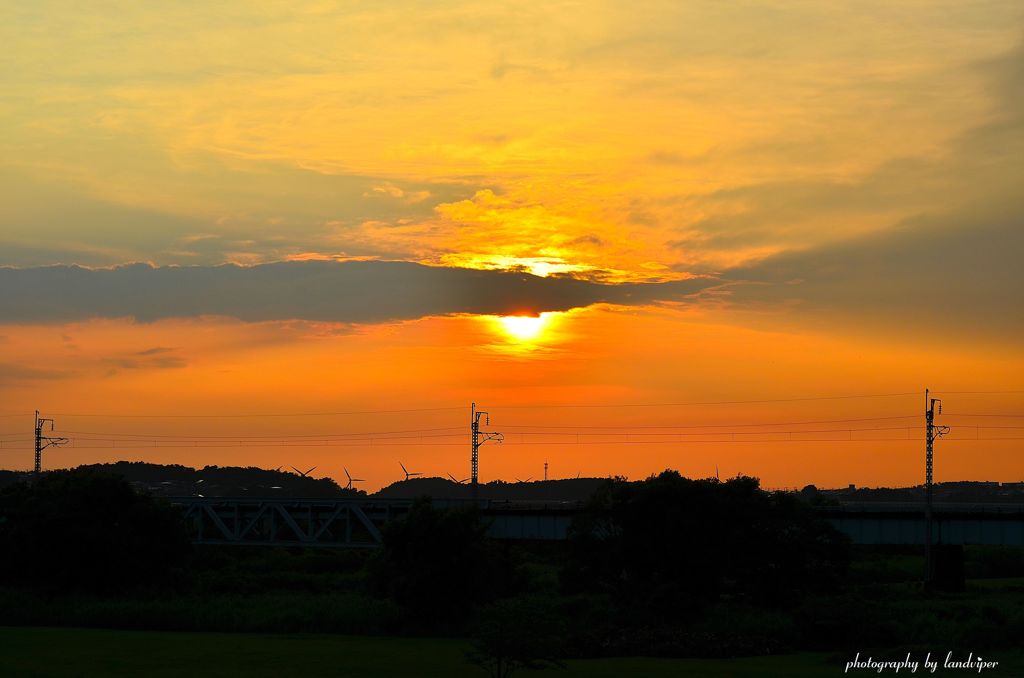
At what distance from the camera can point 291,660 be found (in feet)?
279

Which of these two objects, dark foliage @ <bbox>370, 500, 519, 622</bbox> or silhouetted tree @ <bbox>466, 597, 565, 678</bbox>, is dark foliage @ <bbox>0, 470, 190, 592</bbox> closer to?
dark foliage @ <bbox>370, 500, 519, 622</bbox>

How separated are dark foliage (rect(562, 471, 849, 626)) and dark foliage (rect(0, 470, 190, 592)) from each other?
4539 cm

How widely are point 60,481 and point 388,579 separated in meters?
48.4

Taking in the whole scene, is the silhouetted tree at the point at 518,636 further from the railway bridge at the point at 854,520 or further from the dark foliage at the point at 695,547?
the railway bridge at the point at 854,520

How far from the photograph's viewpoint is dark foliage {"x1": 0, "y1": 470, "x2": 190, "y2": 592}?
413 feet

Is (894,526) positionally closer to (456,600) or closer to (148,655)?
(456,600)

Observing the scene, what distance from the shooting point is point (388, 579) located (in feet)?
361

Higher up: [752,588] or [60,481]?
[60,481]

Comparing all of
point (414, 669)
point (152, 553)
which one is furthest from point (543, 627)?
point (152, 553)

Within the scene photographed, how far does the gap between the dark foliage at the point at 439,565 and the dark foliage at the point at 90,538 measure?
29630mm

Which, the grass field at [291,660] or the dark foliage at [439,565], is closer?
the grass field at [291,660]

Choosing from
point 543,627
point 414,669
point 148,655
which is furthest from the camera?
A: point 148,655

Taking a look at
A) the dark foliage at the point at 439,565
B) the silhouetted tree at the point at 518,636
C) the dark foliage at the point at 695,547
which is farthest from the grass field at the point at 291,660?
the dark foliage at the point at 695,547

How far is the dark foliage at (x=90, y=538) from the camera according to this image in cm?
12581
